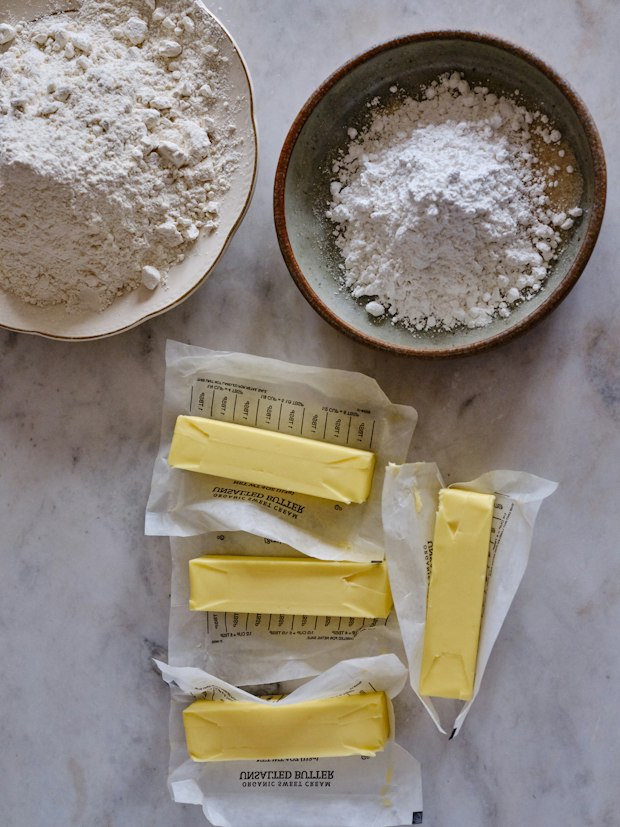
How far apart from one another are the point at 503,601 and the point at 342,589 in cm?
22

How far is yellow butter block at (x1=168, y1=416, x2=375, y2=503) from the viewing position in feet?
3.29

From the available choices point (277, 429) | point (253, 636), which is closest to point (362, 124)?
point (277, 429)

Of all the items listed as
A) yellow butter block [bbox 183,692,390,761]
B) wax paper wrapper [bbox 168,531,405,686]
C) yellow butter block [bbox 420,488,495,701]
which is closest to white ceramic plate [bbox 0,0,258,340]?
wax paper wrapper [bbox 168,531,405,686]

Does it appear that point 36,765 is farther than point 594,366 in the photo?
Yes

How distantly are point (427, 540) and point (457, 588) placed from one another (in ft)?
0.25

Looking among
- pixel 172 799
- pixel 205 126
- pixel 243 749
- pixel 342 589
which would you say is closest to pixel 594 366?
pixel 342 589

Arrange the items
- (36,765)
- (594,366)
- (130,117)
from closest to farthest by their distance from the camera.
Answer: (130,117) < (594,366) < (36,765)

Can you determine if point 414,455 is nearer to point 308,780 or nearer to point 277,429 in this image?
point 277,429

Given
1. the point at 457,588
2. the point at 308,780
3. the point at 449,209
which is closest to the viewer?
the point at 449,209

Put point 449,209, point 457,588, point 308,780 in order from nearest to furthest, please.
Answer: point 449,209 → point 457,588 → point 308,780

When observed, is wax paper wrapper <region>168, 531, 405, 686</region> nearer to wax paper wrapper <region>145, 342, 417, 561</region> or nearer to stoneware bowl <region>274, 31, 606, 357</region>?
wax paper wrapper <region>145, 342, 417, 561</region>

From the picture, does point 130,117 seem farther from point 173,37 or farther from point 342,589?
point 342,589

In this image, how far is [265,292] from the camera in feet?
3.51

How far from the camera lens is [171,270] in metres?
0.99
